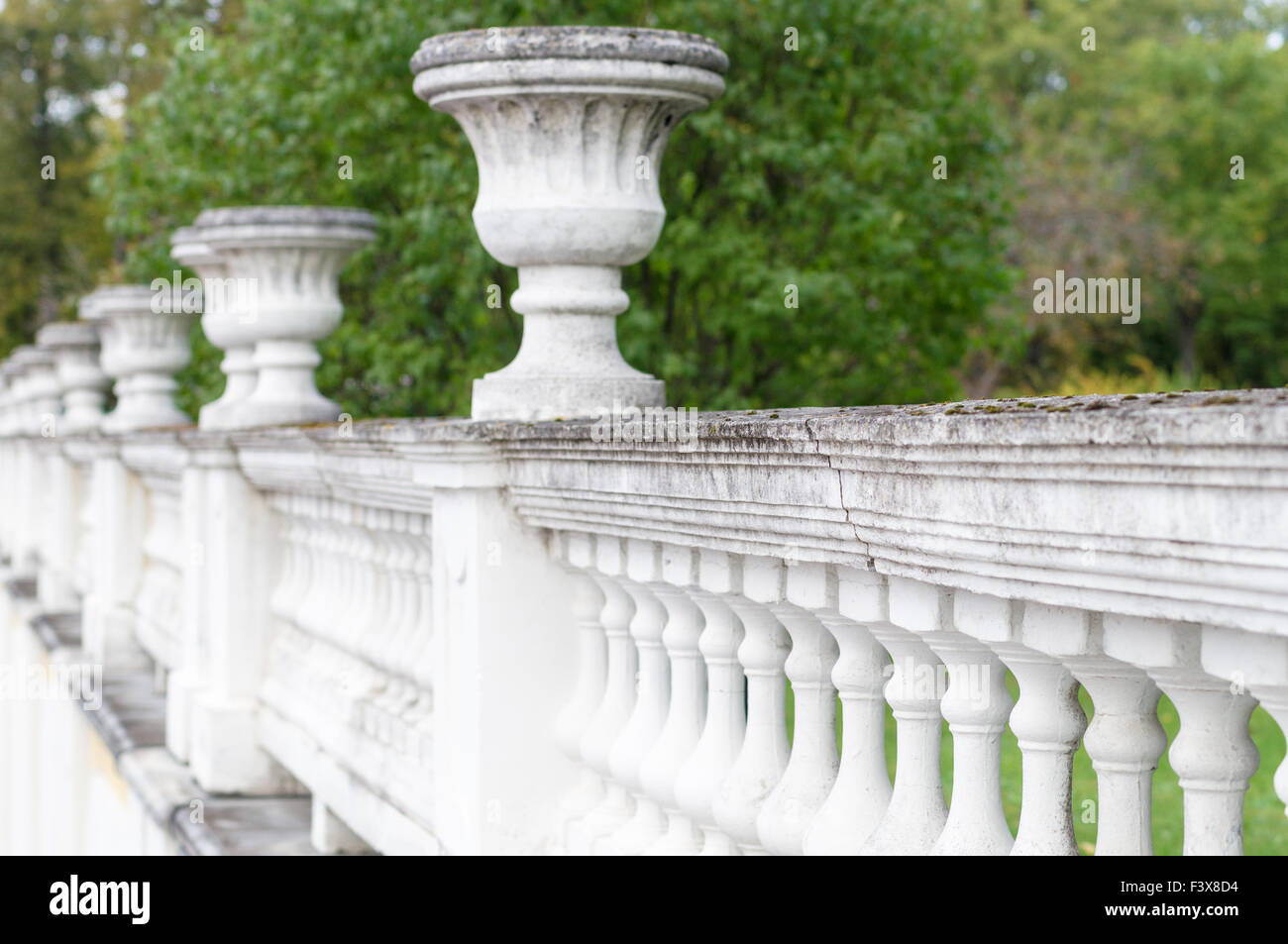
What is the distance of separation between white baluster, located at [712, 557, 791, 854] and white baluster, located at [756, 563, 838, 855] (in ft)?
0.19

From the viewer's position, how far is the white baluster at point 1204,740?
1.76 meters

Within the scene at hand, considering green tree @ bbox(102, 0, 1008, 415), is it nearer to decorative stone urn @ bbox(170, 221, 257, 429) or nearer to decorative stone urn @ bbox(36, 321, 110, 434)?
decorative stone urn @ bbox(170, 221, 257, 429)

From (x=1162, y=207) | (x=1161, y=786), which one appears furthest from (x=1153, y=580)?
(x=1162, y=207)

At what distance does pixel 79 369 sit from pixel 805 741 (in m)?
10.9

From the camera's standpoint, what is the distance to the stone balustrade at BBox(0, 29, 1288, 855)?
66.6 inches

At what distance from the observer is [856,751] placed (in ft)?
8.05

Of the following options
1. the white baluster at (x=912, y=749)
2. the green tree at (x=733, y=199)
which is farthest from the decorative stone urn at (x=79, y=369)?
the white baluster at (x=912, y=749)

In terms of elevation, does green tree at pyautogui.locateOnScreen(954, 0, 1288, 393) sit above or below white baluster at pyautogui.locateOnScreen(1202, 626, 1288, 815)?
above

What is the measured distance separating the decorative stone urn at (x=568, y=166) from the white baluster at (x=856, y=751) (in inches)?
45.9

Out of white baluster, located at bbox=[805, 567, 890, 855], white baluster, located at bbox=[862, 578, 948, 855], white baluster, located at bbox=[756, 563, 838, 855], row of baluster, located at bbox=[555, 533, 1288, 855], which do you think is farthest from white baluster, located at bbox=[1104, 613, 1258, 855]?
white baluster, located at bbox=[756, 563, 838, 855]

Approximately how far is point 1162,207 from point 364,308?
25.3m

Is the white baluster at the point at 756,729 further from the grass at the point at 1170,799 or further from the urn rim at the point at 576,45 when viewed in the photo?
the grass at the point at 1170,799

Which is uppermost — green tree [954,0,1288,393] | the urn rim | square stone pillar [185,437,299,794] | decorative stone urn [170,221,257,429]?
green tree [954,0,1288,393]
